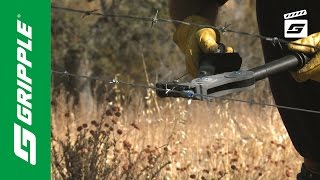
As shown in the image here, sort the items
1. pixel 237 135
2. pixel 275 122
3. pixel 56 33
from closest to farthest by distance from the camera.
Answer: pixel 237 135 < pixel 275 122 < pixel 56 33

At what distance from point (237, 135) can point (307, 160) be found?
230 centimetres

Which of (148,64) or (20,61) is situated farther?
(148,64)

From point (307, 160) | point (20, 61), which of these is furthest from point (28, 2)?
point (307, 160)

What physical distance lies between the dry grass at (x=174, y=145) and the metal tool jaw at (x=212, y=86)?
1.36 metres

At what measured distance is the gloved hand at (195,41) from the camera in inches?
88.2

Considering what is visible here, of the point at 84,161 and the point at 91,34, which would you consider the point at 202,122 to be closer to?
the point at 84,161

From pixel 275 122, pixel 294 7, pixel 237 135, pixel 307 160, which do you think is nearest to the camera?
pixel 294 7

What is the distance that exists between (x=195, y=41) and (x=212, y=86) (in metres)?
0.48

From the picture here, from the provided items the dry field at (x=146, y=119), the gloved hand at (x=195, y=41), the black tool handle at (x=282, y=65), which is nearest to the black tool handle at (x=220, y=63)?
the gloved hand at (x=195, y=41)

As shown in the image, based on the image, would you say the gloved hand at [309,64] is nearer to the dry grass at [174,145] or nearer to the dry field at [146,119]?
the dry field at [146,119]

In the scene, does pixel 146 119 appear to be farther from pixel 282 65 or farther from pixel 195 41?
pixel 282 65

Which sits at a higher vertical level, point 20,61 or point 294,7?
point 294,7

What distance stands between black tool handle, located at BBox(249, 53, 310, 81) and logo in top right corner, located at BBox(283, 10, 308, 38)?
22 cm

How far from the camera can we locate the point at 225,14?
8.48 m
